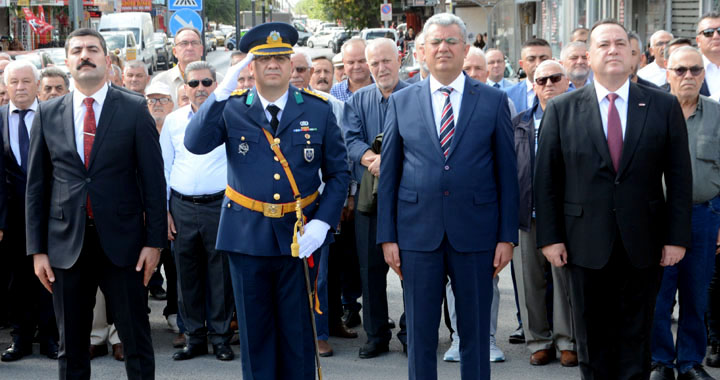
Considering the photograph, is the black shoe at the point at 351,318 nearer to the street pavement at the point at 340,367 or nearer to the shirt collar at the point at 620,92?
the street pavement at the point at 340,367

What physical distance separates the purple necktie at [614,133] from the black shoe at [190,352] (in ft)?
11.3

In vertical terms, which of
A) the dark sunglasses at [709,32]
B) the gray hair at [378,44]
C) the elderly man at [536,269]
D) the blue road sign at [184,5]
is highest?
the blue road sign at [184,5]

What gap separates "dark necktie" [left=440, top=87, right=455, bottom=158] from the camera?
500 cm

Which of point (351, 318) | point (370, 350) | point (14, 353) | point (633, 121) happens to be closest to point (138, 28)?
point (351, 318)

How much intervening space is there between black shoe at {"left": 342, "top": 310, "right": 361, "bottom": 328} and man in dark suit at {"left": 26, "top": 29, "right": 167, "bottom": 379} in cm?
272

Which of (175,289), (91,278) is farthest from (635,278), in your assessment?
(175,289)

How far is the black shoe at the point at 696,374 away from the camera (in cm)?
592

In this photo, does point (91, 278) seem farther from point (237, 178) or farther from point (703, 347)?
point (703, 347)

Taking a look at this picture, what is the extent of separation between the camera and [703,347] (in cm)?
595

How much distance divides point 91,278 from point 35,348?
7.51 ft

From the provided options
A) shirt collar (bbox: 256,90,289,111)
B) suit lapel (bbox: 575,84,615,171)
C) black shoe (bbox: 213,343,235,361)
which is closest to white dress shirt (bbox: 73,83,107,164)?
shirt collar (bbox: 256,90,289,111)

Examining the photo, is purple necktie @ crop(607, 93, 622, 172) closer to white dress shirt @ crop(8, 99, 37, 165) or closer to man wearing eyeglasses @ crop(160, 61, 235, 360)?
man wearing eyeglasses @ crop(160, 61, 235, 360)

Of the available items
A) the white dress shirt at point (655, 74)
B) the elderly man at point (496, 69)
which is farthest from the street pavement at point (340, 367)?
the white dress shirt at point (655, 74)

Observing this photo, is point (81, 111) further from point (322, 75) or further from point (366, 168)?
Answer: point (322, 75)
